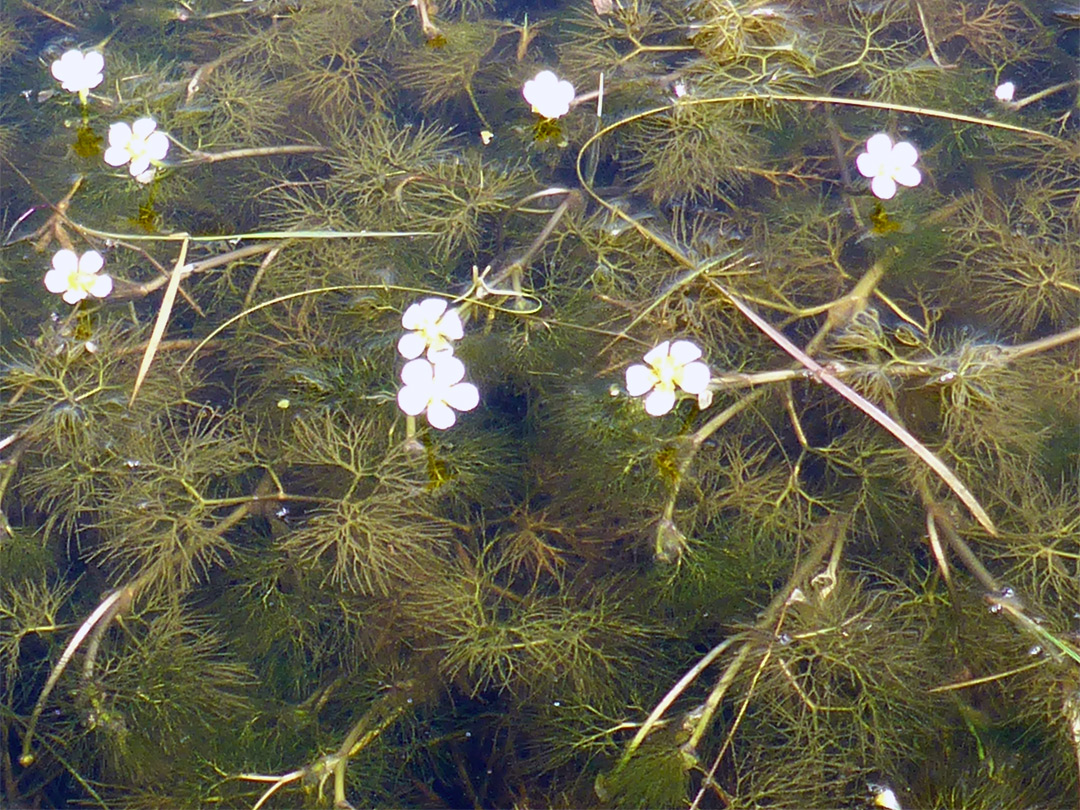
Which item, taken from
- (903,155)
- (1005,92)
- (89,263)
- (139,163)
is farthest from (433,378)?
(1005,92)

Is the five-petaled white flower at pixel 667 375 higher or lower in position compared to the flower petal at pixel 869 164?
lower

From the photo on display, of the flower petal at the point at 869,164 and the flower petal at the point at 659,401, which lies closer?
the flower petal at the point at 659,401

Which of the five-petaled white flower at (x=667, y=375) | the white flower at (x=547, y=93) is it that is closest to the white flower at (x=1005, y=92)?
the white flower at (x=547, y=93)

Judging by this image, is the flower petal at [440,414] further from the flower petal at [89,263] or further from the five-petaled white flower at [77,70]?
the five-petaled white flower at [77,70]

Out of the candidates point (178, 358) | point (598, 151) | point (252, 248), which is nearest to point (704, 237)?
point (598, 151)

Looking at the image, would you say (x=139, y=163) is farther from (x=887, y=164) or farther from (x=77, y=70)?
(x=887, y=164)

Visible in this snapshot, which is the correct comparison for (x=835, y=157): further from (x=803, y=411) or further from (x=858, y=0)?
(x=803, y=411)

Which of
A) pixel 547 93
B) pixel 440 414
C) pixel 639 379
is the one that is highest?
pixel 547 93
